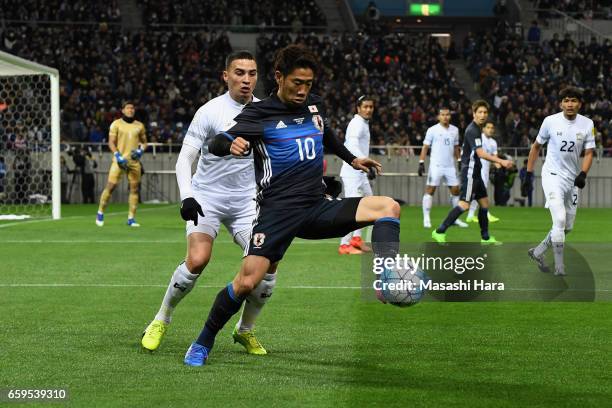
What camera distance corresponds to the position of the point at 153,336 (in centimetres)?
782

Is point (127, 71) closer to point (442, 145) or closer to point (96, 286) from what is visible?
point (442, 145)

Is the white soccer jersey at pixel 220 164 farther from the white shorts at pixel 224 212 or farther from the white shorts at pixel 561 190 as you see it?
the white shorts at pixel 561 190

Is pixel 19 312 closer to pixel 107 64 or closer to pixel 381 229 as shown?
pixel 381 229

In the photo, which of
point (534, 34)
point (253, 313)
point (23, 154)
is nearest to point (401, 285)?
point (253, 313)

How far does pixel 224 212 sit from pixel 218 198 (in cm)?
11

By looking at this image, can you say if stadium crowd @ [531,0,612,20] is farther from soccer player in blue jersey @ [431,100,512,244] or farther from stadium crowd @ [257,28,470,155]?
soccer player in blue jersey @ [431,100,512,244]

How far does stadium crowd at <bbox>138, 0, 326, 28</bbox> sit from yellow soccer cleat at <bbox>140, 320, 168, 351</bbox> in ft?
124

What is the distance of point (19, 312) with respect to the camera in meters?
10.0

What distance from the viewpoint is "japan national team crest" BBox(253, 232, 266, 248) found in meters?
6.96

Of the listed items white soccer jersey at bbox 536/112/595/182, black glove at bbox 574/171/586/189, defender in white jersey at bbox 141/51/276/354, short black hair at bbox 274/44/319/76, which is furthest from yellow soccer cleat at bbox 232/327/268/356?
white soccer jersey at bbox 536/112/595/182

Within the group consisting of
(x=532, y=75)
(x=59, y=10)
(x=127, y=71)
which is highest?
(x=59, y=10)

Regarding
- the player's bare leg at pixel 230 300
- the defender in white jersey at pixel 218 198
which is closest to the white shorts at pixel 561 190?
the defender in white jersey at pixel 218 198

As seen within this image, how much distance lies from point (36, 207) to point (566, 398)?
23.9 metres

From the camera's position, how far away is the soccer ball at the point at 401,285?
618 centimetres
